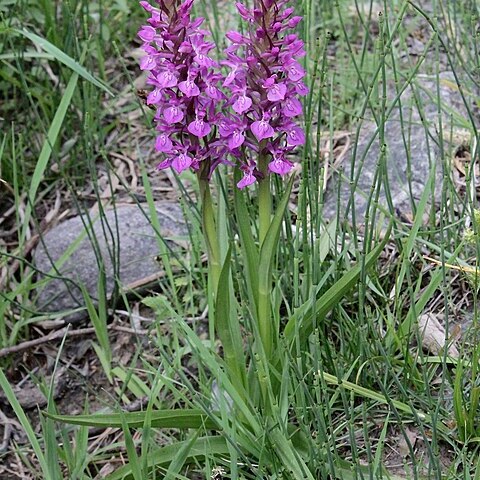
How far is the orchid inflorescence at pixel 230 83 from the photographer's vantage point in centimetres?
142

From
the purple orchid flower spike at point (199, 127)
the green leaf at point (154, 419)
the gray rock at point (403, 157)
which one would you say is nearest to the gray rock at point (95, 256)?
the gray rock at point (403, 157)

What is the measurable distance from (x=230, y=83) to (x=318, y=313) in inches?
19.5

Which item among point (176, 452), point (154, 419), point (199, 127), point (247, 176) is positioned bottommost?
point (176, 452)

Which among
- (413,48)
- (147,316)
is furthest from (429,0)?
(147,316)

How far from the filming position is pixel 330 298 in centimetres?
161

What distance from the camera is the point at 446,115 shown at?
2.53 m

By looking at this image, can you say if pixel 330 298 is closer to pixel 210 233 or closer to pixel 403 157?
pixel 210 233

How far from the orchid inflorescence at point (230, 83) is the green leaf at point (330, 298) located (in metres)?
0.26

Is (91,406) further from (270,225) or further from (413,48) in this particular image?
(413,48)

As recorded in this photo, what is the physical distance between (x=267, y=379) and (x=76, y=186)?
137 centimetres

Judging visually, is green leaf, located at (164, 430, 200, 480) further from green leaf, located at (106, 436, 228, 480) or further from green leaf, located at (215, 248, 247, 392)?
green leaf, located at (215, 248, 247, 392)

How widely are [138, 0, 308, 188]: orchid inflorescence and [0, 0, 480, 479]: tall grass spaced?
16cm

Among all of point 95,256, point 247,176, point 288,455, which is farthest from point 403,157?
point 288,455

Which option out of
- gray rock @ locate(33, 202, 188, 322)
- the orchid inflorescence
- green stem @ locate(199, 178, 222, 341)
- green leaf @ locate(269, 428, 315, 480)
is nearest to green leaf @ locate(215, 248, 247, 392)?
green stem @ locate(199, 178, 222, 341)
